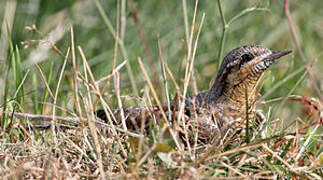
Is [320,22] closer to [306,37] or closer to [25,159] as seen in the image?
[306,37]

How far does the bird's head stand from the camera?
151 inches

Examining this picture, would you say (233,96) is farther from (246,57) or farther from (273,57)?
(273,57)

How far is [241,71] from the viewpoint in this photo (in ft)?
12.9

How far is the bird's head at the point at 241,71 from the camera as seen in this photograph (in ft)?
12.6

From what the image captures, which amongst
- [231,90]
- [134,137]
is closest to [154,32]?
[231,90]

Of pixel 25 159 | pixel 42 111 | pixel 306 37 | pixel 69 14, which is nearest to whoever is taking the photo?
pixel 25 159

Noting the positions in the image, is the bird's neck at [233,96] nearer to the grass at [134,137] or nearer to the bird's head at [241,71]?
the bird's head at [241,71]

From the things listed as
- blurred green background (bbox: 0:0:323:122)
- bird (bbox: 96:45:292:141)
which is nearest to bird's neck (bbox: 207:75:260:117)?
bird (bbox: 96:45:292:141)

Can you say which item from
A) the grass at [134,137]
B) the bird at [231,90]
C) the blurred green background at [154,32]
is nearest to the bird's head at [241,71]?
the bird at [231,90]

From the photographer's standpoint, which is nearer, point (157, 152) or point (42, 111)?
point (157, 152)

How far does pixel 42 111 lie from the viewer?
392 centimetres

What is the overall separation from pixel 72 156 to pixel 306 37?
5304mm

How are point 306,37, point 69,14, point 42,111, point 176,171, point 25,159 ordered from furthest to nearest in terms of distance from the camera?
point 306,37 → point 69,14 → point 42,111 → point 25,159 → point 176,171

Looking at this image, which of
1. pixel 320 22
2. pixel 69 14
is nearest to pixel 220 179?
pixel 69 14
